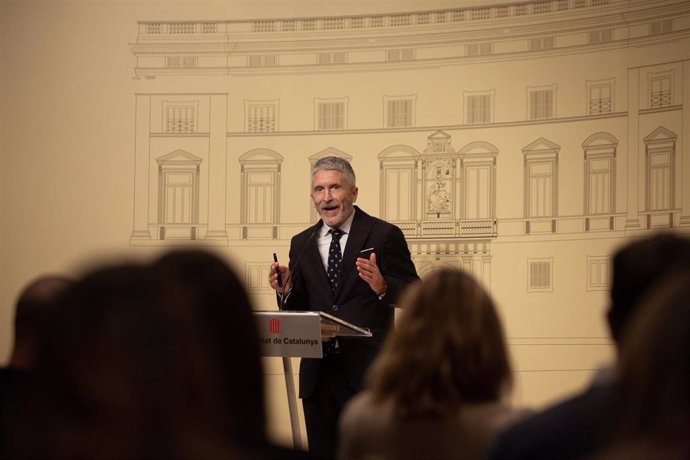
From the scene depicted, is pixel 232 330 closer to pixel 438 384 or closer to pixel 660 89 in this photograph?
pixel 438 384

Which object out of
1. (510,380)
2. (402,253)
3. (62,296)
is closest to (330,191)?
(402,253)

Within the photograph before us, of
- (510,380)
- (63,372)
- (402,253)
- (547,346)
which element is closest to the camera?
(63,372)

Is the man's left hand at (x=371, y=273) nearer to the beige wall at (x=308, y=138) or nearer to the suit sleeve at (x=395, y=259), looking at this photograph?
the suit sleeve at (x=395, y=259)

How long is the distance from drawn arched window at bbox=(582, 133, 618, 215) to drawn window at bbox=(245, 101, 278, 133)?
2770mm

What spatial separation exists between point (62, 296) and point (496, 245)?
7.28 metres

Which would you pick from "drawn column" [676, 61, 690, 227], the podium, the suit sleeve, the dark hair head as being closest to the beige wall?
"drawn column" [676, 61, 690, 227]

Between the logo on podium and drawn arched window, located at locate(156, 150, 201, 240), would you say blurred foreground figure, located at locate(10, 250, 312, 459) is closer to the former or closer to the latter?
the logo on podium

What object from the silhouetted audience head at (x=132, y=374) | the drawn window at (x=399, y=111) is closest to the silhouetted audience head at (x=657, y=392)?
the silhouetted audience head at (x=132, y=374)

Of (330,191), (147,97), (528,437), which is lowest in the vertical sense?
(528,437)

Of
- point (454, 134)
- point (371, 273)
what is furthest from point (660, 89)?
point (371, 273)

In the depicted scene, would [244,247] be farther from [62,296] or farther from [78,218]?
[62,296]

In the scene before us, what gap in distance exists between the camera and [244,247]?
904cm

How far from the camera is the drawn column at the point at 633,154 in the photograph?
7.82m

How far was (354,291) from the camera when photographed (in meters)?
4.90
